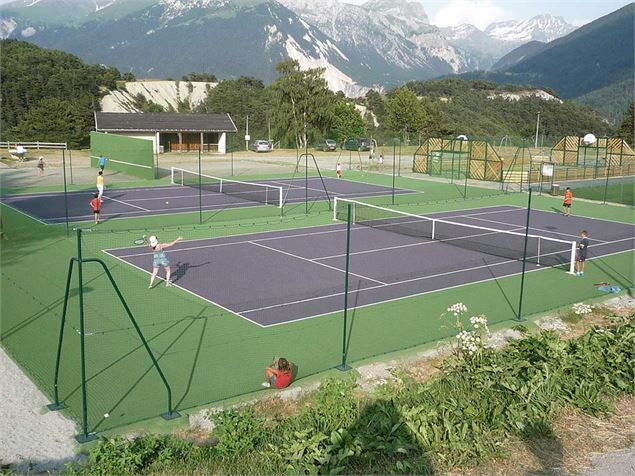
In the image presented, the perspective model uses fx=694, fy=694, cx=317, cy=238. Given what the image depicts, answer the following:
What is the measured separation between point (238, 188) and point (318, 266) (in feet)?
62.8

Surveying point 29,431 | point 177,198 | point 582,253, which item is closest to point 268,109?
point 177,198

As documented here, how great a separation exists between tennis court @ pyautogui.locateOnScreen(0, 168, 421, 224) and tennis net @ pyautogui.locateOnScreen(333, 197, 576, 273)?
150 inches

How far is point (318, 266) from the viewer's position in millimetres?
20016

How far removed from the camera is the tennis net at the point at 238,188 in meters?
33.2

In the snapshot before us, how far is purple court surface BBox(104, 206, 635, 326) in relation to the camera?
16.5m

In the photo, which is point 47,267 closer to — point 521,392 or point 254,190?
point 521,392

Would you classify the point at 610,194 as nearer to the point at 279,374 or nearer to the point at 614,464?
the point at 279,374

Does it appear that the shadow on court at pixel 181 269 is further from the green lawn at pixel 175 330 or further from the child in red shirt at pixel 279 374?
the child in red shirt at pixel 279 374

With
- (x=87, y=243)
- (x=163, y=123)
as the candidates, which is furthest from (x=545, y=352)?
(x=163, y=123)

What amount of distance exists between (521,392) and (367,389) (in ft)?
11.2

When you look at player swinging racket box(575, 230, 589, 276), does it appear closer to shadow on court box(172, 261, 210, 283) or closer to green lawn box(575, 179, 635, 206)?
shadow on court box(172, 261, 210, 283)

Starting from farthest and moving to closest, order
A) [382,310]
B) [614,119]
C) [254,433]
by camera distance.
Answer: [614,119] → [382,310] → [254,433]

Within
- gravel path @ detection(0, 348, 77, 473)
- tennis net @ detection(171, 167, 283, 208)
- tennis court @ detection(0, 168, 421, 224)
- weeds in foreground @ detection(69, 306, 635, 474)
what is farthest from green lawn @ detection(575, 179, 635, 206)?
gravel path @ detection(0, 348, 77, 473)

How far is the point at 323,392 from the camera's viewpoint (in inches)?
354
